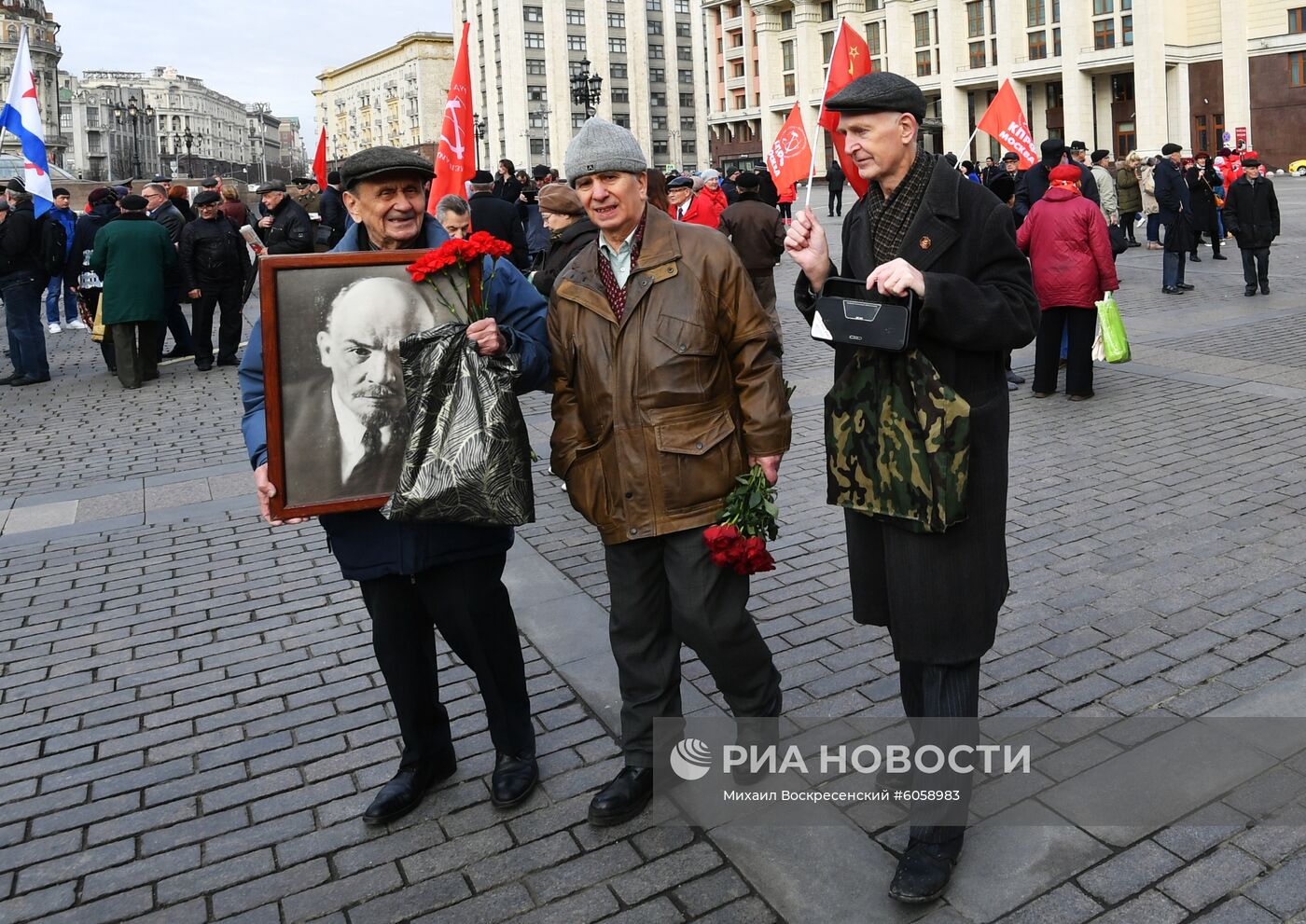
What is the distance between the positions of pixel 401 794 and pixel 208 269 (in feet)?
37.7

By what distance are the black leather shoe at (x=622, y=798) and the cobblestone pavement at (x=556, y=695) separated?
6cm

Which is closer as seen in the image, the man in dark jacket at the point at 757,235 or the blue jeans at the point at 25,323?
the man in dark jacket at the point at 757,235

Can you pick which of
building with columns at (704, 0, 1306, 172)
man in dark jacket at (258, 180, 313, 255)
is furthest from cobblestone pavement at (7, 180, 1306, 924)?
building with columns at (704, 0, 1306, 172)

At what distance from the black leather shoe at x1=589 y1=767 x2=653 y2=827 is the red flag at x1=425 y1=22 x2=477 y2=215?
7.45 metres

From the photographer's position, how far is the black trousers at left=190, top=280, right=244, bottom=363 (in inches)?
554

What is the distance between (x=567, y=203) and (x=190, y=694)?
146 inches

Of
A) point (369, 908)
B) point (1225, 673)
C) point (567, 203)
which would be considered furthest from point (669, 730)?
point (567, 203)

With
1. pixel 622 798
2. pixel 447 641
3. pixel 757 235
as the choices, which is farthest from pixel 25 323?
pixel 622 798

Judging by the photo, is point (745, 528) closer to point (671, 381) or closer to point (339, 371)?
point (671, 381)

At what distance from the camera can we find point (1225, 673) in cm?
445

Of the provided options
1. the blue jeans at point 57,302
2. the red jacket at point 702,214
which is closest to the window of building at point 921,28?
the blue jeans at point 57,302

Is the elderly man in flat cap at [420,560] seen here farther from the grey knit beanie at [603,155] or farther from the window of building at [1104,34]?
the window of building at [1104,34]

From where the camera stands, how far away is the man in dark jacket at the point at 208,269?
14.0 meters

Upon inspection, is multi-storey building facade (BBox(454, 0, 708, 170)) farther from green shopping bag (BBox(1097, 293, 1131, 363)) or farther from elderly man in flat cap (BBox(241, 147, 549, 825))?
elderly man in flat cap (BBox(241, 147, 549, 825))
